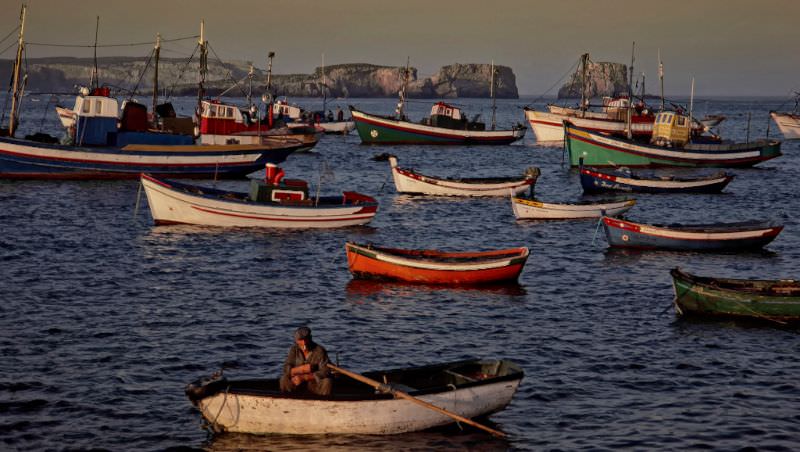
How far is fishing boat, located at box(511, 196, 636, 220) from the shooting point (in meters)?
48.4

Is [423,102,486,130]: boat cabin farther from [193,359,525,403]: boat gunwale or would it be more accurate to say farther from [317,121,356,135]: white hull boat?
[193,359,525,403]: boat gunwale

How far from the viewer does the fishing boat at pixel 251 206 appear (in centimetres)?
4350

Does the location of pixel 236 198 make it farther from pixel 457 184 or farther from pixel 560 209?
pixel 457 184

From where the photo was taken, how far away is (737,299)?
1144 inches

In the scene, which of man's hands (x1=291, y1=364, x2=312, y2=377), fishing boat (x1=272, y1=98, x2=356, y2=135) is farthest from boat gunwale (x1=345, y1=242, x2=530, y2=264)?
fishing boat (x1=272, y1=98, x2=356, y2=135)

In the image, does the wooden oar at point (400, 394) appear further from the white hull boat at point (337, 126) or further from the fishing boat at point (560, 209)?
the white hull boat at point (337, 126)

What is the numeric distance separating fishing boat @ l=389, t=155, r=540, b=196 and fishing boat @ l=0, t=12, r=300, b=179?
10892 mm

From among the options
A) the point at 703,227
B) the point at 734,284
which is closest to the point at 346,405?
the point at 734,284

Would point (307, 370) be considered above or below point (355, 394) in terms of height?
above

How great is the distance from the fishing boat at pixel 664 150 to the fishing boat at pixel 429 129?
2581 cm

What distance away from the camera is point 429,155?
96562mm

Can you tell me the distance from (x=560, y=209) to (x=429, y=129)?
5421 cm

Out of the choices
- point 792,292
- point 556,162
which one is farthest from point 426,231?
point 556,162

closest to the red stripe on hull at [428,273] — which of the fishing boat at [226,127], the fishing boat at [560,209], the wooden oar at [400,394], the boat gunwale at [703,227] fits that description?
the boat gunwale at [703,227]
